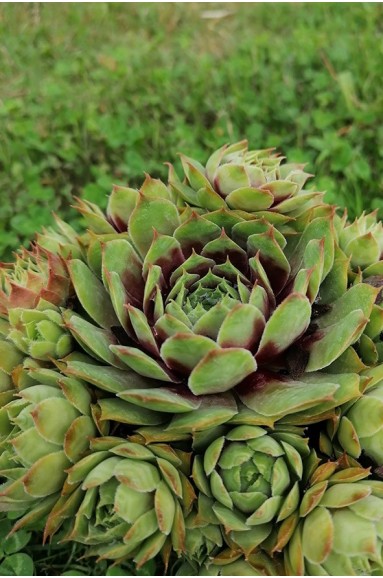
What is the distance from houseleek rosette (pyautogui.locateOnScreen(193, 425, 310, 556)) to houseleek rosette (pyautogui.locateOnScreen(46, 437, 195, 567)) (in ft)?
0.15

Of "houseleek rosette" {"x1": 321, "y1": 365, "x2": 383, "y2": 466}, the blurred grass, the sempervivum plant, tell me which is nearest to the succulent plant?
the sempervivum plant

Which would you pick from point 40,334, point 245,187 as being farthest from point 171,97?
point 40,334

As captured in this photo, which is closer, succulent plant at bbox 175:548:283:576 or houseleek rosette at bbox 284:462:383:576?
houseleek rosette at bbox 284:462:383:576

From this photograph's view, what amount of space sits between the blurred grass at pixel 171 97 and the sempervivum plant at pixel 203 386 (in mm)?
958

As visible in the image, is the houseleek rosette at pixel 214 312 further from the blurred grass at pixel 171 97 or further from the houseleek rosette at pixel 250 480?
the blurred grass at pixel 171 97

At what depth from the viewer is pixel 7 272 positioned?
149 cm

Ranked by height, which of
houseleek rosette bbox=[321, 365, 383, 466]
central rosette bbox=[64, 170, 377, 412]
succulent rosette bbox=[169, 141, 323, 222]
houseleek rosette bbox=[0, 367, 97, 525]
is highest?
succulent rosette bbox=[169, 141, 323, 222]

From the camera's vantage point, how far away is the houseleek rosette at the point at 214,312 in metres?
1.13

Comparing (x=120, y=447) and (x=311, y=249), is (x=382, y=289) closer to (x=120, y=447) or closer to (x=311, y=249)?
(x=311, y=249)

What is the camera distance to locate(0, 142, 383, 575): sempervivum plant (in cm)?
113

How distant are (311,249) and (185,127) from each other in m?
1.41

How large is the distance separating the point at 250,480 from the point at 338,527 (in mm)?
152

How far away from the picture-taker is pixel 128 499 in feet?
3.63

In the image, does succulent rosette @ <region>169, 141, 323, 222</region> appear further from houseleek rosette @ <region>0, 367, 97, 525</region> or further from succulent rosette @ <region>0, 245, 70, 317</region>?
houseleek rosette @ <region>0, 367, 97, 525</region>
